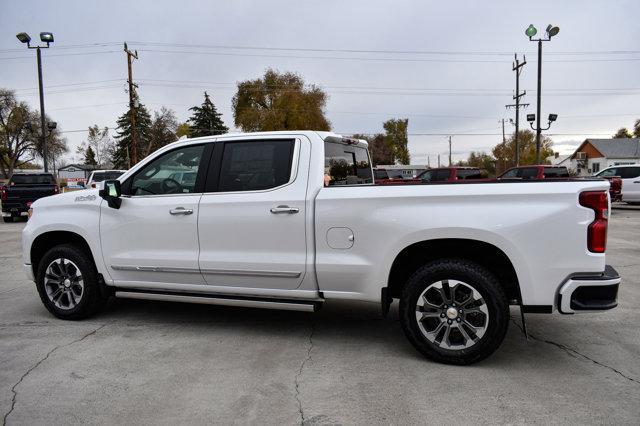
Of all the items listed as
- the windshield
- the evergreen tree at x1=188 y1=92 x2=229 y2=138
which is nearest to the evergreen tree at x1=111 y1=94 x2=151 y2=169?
the evergreen tree at x1=188 y1=92 x2=229 y2=138

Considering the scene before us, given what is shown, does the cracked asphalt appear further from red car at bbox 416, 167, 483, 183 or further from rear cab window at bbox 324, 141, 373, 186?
red car at bbox 416, 167, 483, 183

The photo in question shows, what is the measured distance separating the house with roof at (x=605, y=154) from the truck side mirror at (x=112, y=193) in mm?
68772

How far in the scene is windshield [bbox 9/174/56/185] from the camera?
1741 centimetres

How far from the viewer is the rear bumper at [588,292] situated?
140 inches

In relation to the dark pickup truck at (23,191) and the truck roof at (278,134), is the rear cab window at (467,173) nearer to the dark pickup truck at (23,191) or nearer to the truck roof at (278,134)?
the dark pickup truck at (23,191)

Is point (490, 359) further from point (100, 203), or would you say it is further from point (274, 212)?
point (100, 203)

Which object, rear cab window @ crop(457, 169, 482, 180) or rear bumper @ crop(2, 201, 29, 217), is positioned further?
rear cab window @ crop(457, 169, 482, 180)

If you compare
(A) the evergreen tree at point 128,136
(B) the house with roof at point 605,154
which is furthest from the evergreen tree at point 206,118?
(B) the house with roof at point 605,154

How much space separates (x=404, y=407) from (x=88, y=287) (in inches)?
137

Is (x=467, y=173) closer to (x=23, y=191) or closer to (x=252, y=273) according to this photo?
(x=23, y=191)

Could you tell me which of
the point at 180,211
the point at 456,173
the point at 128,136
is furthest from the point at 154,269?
the point at 128,136

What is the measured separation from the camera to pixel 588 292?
3586 mm

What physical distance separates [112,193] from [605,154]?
76.4 m

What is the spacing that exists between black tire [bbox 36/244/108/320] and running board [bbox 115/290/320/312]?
288 millimetres
